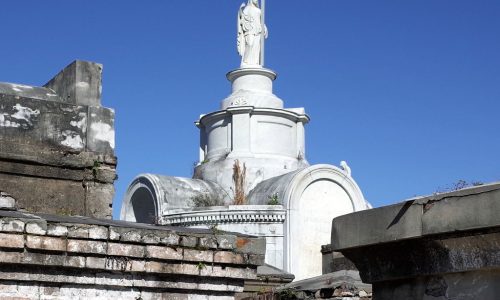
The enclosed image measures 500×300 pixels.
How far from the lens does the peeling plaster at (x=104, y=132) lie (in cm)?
898

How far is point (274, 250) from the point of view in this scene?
23.2m

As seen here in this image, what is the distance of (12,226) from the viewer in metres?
5.25

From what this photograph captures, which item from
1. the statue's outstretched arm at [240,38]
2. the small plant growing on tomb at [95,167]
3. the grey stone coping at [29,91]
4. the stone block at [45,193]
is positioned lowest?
the stone block at [45,193]

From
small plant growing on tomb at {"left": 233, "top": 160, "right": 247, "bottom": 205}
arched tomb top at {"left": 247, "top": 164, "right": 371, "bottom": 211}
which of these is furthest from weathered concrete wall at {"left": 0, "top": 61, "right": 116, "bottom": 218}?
small plant growing on tomb at {"left": 233, "top": 160, "right": 247, "bottom": 205}

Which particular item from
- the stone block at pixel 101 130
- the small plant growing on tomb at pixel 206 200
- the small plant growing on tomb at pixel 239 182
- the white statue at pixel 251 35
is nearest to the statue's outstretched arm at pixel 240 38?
the white statue at pixel 251 35

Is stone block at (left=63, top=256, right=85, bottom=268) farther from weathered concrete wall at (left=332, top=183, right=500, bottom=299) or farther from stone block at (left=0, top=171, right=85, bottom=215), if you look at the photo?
stone block at (left=0, top=171, right=85, bottom=215)

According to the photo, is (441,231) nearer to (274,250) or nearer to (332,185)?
(274,250)

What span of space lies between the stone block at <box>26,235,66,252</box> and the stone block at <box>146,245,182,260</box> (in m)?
0.61

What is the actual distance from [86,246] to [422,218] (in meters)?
2.65

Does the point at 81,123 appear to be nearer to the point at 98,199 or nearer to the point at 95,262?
the point at 98,199

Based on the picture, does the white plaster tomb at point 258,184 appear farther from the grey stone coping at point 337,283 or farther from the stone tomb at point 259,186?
the grey stone coping at point 337,283

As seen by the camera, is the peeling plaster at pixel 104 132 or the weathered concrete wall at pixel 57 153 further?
the peeling plaster at pixel 104 132

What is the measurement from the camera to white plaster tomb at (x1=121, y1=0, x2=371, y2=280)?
23094mm

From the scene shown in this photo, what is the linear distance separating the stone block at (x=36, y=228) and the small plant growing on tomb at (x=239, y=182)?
1928 cm
